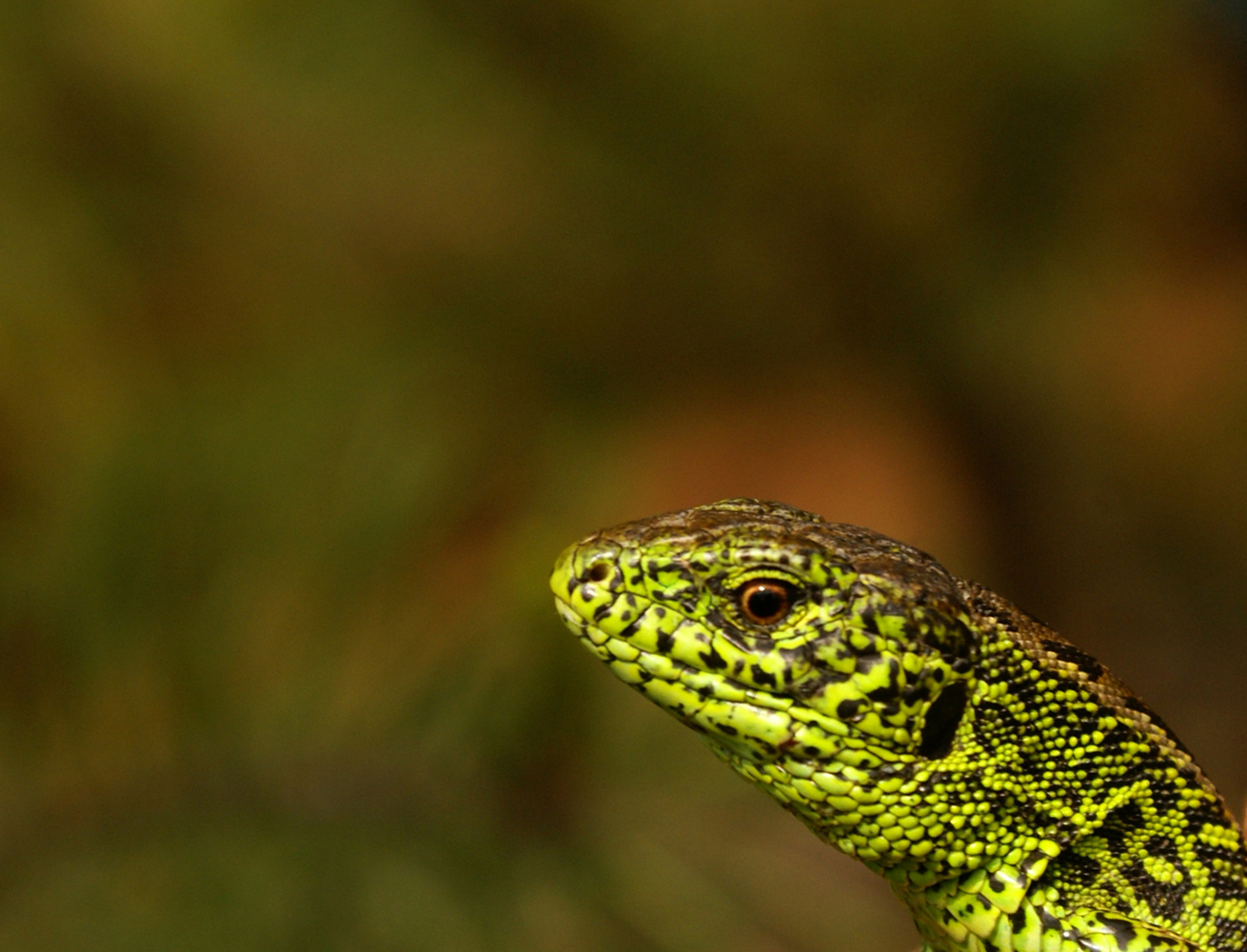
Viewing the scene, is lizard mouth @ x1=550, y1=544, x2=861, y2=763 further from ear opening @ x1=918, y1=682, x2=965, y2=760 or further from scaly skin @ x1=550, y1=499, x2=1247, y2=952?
ear opening @ x1=918, y1=682, x2=965, y2=760

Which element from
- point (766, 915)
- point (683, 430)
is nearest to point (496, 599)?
point (766, 915)

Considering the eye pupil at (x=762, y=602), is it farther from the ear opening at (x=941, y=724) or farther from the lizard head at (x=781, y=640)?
the ear opening at (x=941, y=724)

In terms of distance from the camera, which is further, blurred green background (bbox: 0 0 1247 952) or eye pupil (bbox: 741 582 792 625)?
blurred green background (bbox: 0 0 1247 952)

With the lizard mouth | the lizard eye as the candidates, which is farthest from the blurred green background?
the lizard eye

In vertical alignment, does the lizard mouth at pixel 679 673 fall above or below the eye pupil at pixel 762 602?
below

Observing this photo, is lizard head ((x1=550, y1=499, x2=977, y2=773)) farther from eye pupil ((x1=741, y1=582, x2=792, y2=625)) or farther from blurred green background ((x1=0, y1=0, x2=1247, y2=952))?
blurred green background ((x1=0, y1=0, x2=1247, y2=952))

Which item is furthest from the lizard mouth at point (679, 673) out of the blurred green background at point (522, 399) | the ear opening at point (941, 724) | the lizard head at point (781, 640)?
the blurred green background at point (522, 399)

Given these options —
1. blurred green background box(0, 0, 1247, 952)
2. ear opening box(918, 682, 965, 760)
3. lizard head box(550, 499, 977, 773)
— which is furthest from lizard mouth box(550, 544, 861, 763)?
blurred green background box(0, 0, 1247, 952)

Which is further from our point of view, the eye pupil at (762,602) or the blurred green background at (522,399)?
the blurred green background at (522,399)

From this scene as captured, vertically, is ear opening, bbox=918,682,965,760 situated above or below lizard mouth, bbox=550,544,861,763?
above
